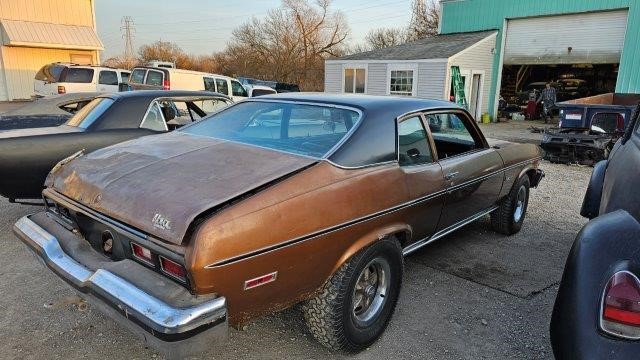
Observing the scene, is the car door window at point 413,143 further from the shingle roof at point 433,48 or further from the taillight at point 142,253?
the shingle roof at point 433,48

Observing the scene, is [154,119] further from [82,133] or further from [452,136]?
[452,136]

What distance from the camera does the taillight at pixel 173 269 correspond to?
81.4 inches

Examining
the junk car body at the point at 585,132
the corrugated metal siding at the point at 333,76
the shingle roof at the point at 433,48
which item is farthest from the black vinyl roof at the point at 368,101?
the corrugated metal siding at the point at 333,76

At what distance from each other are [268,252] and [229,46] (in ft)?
148

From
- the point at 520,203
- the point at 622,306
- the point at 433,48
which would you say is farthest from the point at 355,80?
the point at 622,306

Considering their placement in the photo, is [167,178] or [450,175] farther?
[450,175]

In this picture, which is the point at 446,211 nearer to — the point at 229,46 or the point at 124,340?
the point at 124,340

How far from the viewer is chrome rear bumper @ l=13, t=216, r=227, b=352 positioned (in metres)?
1.93

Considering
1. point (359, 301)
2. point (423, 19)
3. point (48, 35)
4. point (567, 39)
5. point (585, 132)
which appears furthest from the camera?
point (423, 19)

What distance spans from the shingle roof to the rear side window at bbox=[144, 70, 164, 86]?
31.8 feet

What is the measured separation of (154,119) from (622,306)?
5111 millimetres

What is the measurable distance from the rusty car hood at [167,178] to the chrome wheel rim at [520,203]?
10.9ft

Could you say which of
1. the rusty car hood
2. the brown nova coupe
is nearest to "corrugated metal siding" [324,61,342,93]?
the brown nova coupe

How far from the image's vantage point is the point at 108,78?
15352 millimetres
